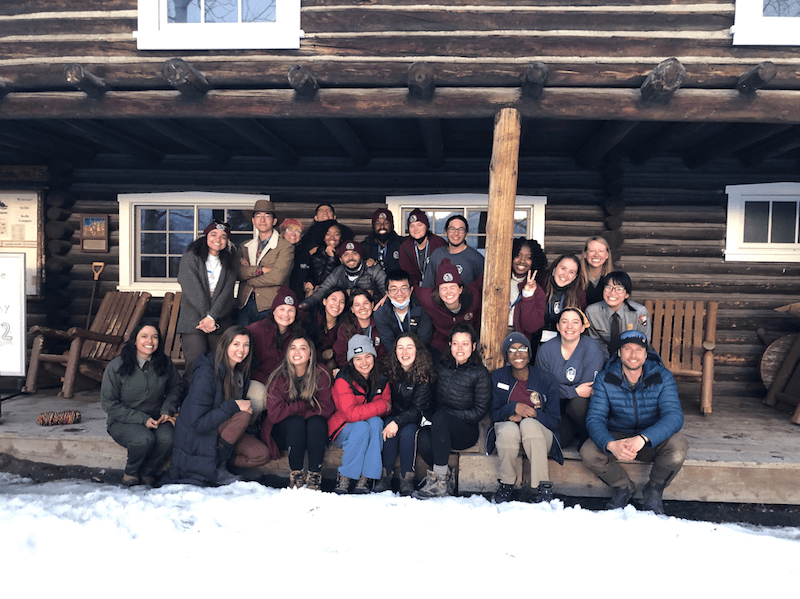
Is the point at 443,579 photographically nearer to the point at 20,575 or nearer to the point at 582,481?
the point at 582,481

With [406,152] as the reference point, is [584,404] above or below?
below

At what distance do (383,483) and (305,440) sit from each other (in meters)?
0.63

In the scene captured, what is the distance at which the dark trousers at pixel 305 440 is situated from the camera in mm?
3668

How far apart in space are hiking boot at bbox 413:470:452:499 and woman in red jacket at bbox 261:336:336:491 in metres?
0.73

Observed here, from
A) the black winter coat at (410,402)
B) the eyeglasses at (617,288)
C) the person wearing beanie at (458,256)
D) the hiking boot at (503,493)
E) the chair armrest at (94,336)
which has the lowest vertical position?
the hiking boot at (503,493)

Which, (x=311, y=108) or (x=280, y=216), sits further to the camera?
(x=280, y=216)

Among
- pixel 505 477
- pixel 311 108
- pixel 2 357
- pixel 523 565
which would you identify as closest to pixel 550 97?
pixel 311 108

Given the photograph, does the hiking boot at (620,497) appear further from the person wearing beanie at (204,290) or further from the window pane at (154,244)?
the window pane at (154,244)

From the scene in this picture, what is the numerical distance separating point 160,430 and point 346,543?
1741mm

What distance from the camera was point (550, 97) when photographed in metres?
3.94

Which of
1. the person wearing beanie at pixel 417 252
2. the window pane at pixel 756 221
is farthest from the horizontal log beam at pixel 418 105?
the window pane at pixel 756 221

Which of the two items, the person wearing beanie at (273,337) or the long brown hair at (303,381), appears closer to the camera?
the long brown hair at (303,381)

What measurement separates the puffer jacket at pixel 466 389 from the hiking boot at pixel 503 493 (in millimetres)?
470

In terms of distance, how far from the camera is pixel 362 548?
9.50ft
